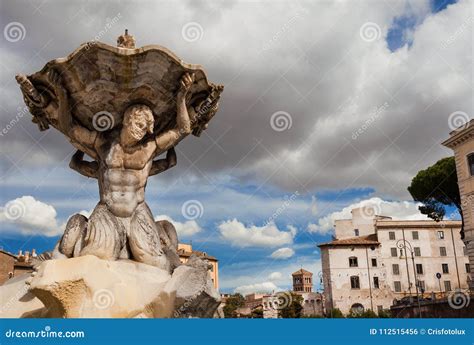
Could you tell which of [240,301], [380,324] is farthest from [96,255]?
[240,301]

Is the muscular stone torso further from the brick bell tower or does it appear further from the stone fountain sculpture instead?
the brick bell tower

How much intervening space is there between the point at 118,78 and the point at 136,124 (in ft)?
2.37

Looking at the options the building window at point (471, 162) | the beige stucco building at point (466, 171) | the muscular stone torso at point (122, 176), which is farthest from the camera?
the building window at point (471, 162)

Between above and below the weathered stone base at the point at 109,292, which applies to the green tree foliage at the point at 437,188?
above

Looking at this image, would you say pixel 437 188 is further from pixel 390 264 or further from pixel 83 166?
pixel 83 166

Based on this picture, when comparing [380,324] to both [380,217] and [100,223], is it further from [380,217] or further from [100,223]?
[380,217]

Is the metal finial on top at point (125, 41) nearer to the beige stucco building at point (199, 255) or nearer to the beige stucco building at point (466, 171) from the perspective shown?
the beige stucco building at point (199, 255)

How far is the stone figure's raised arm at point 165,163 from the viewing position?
791 cm

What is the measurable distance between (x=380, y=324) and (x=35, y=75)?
19.0 feet

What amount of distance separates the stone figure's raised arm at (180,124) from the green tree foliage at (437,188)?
123 ft

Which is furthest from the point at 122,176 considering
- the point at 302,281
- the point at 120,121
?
the point at 302,281

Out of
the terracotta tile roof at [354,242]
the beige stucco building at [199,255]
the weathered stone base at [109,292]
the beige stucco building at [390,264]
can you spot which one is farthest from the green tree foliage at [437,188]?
the weathered stone base at [109,292]

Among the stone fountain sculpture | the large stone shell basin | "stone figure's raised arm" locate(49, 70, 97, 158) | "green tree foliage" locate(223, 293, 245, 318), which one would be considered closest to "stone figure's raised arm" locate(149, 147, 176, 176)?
the stone fountain sculpture

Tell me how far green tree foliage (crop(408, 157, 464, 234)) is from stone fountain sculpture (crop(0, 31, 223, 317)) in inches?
1479
